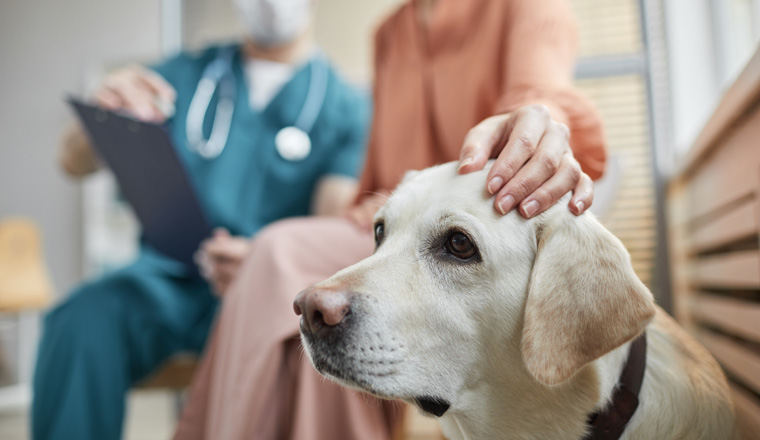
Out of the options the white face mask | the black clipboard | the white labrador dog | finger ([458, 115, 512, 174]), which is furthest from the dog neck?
the white face mask

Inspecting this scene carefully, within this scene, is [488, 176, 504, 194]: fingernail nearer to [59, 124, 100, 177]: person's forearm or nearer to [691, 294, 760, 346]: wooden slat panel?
[691, 294, 760, 346]: wooden slat panel

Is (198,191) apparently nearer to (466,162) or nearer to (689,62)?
(466,162)

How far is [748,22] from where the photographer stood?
1408 millimetres

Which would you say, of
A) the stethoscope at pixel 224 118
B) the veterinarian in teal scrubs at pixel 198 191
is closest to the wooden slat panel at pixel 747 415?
the veterinarian in teal scrubs at pixel 198 191

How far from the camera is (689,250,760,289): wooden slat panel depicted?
2.68 ft

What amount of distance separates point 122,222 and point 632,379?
3.78 meters

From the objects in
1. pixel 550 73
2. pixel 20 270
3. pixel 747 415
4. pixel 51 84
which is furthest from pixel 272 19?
pixel 51 84

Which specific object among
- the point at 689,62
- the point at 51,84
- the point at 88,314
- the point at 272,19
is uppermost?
the point at 51,84

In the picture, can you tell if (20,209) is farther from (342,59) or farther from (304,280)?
(304,280)

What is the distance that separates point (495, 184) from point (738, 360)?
1.88ft

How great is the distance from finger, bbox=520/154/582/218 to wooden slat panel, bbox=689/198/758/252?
35cm

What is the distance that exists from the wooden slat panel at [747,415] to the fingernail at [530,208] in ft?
1.24

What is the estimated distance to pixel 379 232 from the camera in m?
0.84

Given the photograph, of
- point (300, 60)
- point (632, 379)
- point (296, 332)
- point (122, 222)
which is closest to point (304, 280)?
point (296, 332)
